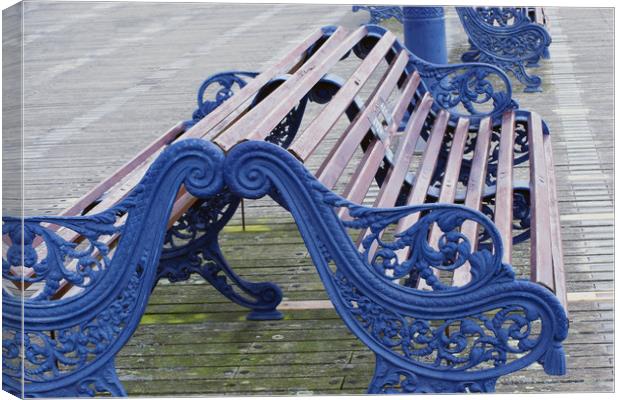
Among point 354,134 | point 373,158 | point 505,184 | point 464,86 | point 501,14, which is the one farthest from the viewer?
point 501,14

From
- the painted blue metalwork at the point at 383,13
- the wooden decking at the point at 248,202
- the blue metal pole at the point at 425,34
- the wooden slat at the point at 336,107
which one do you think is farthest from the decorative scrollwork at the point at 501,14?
the wooden slat at the point at 336,107

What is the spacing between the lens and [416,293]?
4758mm

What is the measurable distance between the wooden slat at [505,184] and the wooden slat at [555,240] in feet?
0.56

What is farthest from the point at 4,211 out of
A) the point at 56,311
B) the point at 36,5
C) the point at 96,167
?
the point at 36,5

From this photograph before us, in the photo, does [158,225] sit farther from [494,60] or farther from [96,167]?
[494,60]

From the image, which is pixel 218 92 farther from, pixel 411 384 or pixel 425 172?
pixel 411 384

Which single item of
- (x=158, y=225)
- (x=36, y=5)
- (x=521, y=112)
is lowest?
(x=36, y=5)

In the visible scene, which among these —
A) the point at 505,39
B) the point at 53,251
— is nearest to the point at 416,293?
the point at 53,251

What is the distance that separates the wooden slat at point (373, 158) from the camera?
17.9 feet

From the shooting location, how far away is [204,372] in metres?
5.56

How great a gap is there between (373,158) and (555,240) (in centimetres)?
80

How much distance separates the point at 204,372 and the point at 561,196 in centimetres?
314

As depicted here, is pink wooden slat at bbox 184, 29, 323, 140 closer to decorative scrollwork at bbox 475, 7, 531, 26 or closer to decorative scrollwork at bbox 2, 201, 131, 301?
decorative scrollwork at bbox 2, 201, 131, 301

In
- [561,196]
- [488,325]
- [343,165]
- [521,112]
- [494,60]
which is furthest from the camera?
[494,60]
